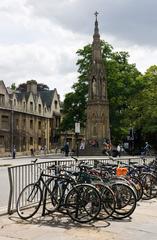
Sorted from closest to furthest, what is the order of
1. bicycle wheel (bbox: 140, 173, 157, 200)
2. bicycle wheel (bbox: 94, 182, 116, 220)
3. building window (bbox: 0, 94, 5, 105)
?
bicycle wheel (bbox: 94, 182, 116, 220) → bicycle wheel (bbox: 140, 173, 157, 200) → building window (bbox: 0, 94, 5, 105)

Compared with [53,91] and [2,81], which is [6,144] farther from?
[53,91]

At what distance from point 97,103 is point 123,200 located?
33.1 m

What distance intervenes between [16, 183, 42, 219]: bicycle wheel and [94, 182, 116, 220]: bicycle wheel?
1280mm

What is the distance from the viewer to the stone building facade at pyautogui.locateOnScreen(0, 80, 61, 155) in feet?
219

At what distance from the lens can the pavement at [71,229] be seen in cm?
818

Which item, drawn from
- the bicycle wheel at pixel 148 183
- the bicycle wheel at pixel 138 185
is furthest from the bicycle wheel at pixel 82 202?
the bicycle wheel at pixel 148 183

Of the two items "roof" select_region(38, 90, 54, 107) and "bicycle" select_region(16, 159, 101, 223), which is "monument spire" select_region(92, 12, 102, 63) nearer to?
"bicycle" select_region(16, 159, 101, 223)

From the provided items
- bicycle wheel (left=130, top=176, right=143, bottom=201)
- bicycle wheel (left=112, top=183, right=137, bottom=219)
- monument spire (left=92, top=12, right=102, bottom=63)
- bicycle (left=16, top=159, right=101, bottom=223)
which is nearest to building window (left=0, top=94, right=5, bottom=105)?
monument spire (left=92, top=12, right=102, bottom=63)

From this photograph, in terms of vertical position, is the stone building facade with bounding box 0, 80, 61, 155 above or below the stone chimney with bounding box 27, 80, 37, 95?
below

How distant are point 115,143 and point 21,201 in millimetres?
46585

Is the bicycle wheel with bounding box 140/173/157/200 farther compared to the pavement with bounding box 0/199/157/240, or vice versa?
the bicycle wheel with bounding box 140/173/157/200

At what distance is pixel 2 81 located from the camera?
66938mm

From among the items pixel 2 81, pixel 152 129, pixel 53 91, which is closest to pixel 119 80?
pixel 152 129

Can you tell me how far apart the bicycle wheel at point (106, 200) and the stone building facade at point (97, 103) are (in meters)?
33.0
